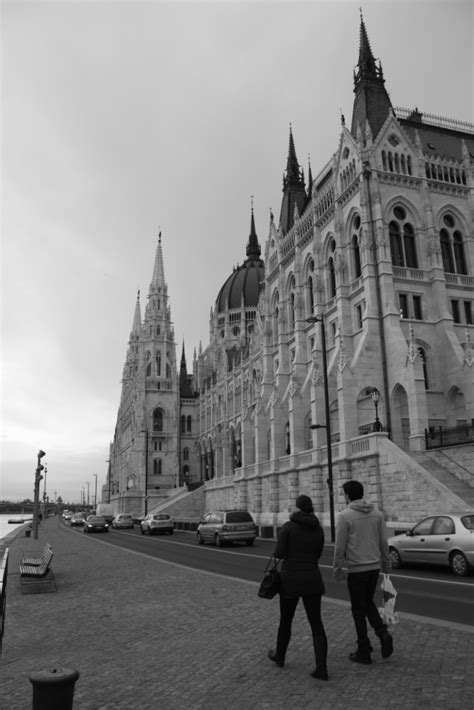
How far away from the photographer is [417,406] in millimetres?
29016

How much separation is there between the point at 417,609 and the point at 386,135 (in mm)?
37289

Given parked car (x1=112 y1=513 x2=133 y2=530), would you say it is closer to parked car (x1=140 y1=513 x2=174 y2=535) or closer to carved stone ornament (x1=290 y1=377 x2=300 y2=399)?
parked car (x1=140 y1=513 x2=174 y2=535)

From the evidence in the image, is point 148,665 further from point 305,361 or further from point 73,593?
point 305,361

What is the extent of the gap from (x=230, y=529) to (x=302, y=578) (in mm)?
19897

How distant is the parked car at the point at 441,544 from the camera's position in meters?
13.2

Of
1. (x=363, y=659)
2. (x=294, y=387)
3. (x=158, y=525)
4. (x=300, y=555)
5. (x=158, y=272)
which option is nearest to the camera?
(x=300, y=555)

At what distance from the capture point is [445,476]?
24984mm

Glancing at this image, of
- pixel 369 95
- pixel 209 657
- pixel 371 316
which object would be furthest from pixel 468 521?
pixel 369 95

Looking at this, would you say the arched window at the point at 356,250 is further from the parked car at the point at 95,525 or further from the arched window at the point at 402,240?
the parked car at the point at 95,525

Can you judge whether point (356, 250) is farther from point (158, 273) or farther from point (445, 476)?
point (158, 273)

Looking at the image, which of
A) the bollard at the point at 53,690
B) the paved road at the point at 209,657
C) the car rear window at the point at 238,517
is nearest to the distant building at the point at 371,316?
the car rear window at the point at 238,517

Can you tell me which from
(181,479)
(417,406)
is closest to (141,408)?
(181,479)

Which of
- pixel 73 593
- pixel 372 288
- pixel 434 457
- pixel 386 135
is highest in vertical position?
pixel 386 135

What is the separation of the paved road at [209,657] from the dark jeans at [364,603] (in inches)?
12.6
